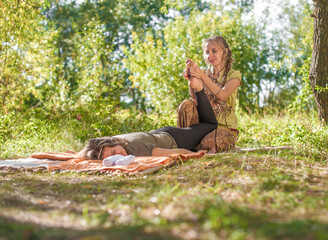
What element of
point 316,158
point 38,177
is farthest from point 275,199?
point 38,177

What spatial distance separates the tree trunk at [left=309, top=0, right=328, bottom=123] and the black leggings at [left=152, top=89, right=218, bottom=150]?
161cm

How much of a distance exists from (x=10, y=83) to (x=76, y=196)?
5989mm

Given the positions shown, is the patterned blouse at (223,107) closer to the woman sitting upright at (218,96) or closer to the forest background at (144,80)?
the woman sitting upright at (218,96)

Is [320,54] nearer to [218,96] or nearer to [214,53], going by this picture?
[214,53]

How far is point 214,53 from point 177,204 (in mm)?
3330

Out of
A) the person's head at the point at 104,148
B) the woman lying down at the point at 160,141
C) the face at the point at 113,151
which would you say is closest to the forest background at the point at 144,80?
the woman lying down at the point at 160,141

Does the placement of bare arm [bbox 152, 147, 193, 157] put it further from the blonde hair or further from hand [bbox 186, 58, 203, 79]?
the blonde hair

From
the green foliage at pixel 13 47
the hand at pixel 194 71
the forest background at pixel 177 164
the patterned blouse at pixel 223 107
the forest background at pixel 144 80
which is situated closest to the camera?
the forest background at pixel 177 164

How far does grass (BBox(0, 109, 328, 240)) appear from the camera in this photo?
4.95ft

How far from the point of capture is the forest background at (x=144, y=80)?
6309mm

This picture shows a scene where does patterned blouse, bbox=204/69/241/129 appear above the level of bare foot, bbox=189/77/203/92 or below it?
below

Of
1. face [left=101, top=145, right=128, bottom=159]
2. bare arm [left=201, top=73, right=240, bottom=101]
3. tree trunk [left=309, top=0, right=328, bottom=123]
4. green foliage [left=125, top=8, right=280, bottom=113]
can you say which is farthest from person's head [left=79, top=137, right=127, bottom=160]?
green foliage [left=125, top=8, right=280, bottom=113]

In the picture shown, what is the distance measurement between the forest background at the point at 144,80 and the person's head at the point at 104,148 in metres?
1.78

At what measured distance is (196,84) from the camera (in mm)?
4492
